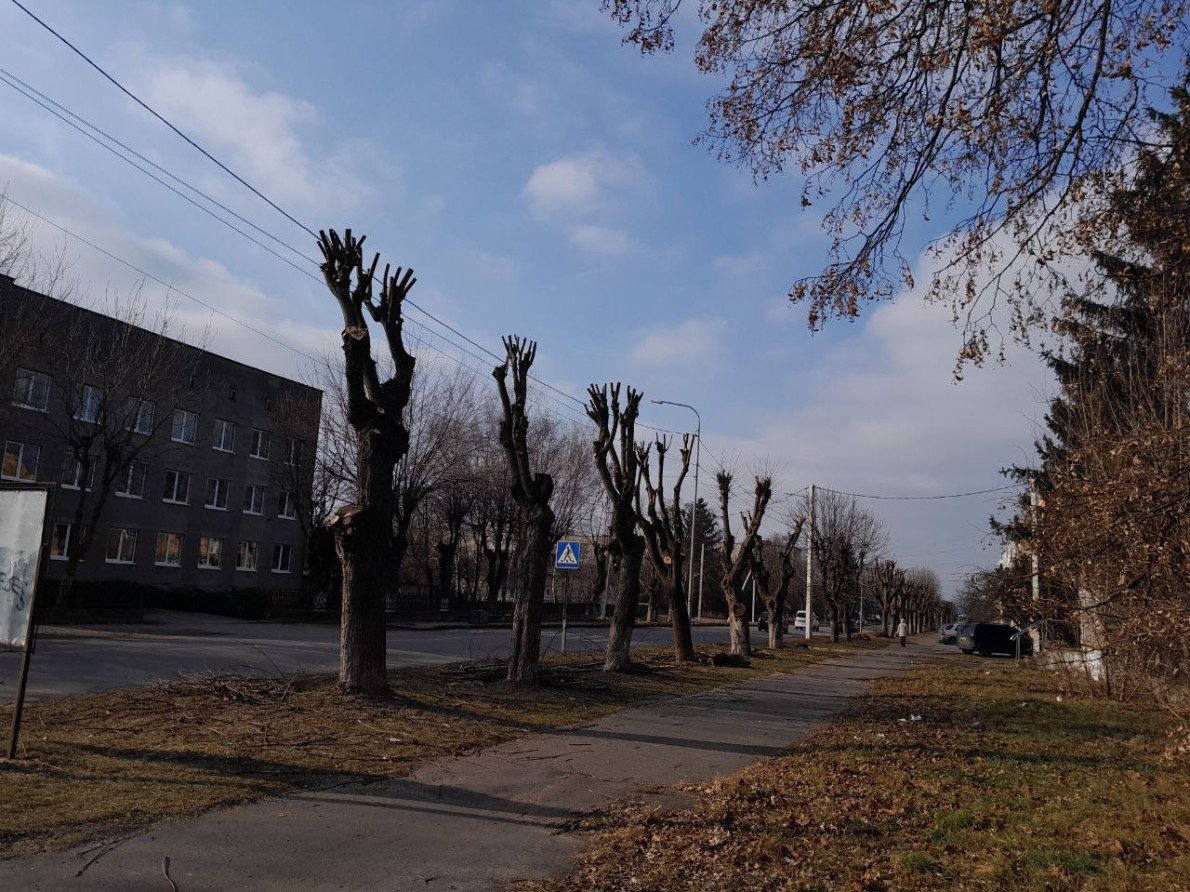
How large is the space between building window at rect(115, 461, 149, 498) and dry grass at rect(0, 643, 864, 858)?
26.7m

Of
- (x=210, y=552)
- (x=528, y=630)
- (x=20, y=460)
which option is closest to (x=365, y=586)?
(x=528, y=630)

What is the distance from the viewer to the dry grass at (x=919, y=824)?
18.3 feet

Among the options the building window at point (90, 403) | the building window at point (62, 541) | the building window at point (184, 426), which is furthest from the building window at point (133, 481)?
the building window at point (90, 403)

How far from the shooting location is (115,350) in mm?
30172

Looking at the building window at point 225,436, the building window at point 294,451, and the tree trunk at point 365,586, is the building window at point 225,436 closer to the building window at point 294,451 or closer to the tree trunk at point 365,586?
the building window at point 294,451

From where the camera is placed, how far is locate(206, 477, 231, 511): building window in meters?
41.2

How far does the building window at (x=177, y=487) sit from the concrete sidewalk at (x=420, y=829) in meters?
33.2

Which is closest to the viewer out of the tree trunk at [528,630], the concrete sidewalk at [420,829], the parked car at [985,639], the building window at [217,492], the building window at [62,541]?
the concrete sidewalk at [420,829]

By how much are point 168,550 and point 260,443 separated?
681 cm

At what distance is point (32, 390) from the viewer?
32781mm

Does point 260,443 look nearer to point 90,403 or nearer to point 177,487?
point 177,487

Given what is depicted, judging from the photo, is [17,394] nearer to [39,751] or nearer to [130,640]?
[130,640]

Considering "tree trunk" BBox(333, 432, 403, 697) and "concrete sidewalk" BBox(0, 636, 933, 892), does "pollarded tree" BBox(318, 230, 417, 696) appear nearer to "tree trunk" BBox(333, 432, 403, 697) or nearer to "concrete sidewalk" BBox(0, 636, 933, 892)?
"tree trunk" BBox(333, 432, 403, 697)

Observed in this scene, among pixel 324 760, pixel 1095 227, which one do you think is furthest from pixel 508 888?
pixel 1095 227
